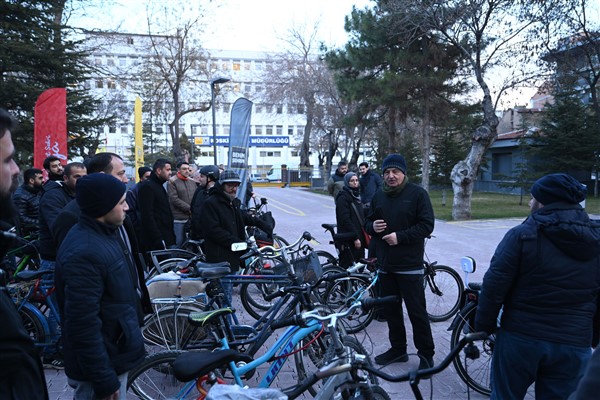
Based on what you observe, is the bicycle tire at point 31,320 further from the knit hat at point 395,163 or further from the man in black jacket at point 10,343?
the knit hat at point 395,163

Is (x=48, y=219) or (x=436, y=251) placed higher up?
(x=48, y=219)

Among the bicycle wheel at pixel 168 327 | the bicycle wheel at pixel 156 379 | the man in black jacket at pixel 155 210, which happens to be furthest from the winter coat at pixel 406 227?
the man in black jacket at pixel 155 210

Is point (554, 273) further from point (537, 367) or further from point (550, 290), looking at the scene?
point (537, 367)

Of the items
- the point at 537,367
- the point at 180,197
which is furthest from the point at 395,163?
the point at 180,197

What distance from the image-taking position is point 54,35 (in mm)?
17031

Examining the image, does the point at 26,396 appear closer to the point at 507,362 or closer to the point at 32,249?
the point at 507,362

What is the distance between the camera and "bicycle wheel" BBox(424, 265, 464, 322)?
6.03 meters

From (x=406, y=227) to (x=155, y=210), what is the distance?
155 inches

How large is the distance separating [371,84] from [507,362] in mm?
19263

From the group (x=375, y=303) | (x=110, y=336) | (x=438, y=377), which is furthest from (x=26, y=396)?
(x=438, y=377)

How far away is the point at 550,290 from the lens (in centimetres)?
269

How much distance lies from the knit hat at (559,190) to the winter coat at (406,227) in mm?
1646

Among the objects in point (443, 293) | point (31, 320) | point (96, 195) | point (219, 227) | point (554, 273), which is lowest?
point (443, 293)

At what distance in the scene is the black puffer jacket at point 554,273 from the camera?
8.71ft
